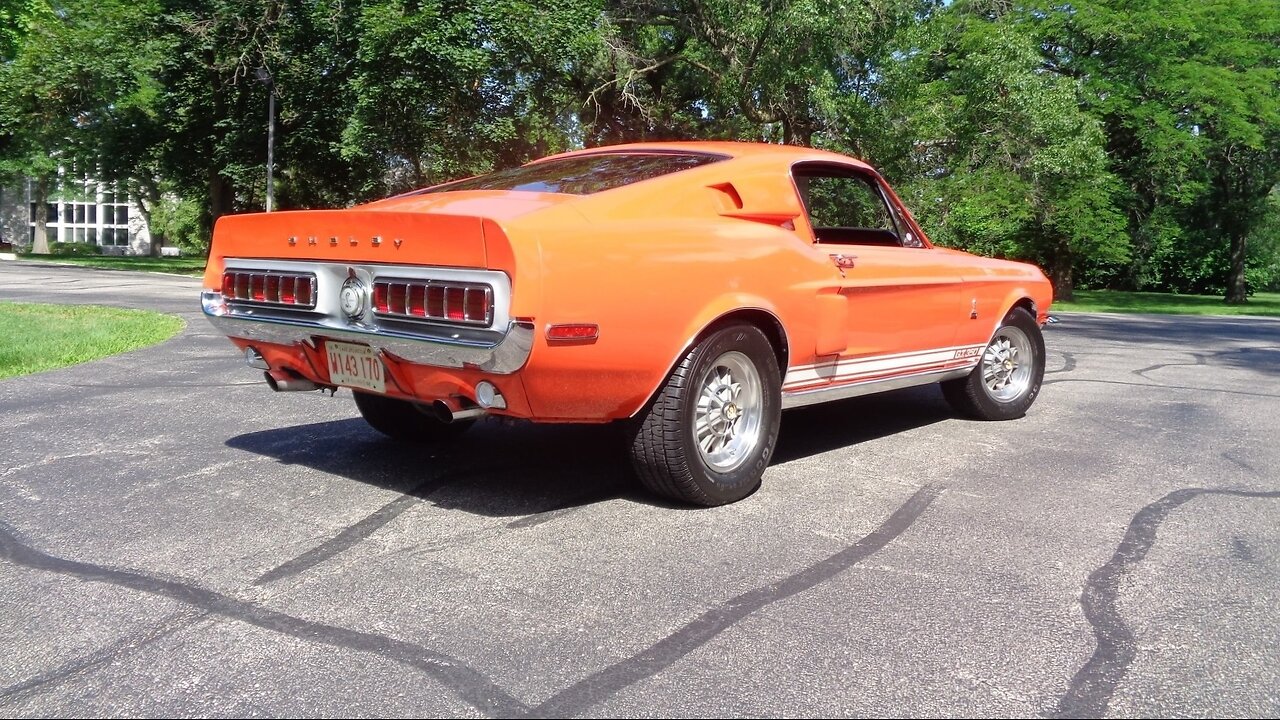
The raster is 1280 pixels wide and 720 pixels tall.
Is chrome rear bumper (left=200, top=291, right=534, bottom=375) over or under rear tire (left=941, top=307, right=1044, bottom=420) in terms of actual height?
over

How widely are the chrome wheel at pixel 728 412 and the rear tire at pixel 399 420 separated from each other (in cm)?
162

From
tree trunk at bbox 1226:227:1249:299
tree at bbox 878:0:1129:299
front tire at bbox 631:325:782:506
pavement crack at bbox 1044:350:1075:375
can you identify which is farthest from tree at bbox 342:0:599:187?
tree trunk at bbox 1226:227:1249:299

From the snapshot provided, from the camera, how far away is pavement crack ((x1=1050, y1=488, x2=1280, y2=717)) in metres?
2.54

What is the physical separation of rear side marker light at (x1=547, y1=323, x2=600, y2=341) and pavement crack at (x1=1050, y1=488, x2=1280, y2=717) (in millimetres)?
1811

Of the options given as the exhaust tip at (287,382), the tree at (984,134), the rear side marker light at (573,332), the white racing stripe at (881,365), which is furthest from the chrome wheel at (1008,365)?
the tree at (984,134)

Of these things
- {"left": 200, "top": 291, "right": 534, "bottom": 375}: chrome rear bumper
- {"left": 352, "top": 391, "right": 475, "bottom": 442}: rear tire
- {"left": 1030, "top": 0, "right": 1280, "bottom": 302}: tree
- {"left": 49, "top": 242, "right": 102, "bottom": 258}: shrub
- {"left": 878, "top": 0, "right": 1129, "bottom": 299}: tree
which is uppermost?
{"left": 1030, "top": 0, "right": 1280, "bottom": 302}: tree

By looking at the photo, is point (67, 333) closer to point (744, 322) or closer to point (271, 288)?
point (271, 288)

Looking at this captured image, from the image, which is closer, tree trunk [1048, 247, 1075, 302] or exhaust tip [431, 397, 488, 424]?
exhaust tip [431, 397, 488, 424]

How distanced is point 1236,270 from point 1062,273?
8139 millimetres

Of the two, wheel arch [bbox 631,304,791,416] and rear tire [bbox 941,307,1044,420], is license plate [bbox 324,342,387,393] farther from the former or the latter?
rear tire [bbox 941,307,1044,420]

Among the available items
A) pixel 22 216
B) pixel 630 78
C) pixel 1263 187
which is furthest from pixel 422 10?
pixel 22 216

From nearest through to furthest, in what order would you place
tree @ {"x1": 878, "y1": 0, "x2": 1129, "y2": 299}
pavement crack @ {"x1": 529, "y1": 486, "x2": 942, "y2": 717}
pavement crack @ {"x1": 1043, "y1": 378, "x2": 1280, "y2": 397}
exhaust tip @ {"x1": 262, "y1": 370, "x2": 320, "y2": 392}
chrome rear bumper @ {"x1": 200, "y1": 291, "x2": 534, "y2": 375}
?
1. pavement crack @ {"x1": 529, "y1": 486, "x2": 942, "y2": 717}
2. chrome rear bumper @ {"x1": 200, "y1": 291, "x2": 534, "y2": 375}
3. exhaust tip @ {"x1": 262, "y1": 370, "x2": 320, "y2": 392}
4. pavement crack @ {"x1": 1043, "y1": 378, "x2": 1280, "y2": 397}
5. tree @ {"x1": 878, "y1": 0, "x2": 1129, "y2": 299}

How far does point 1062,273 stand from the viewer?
2841cm

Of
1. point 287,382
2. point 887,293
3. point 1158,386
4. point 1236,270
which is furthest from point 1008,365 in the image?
point 1236,270
